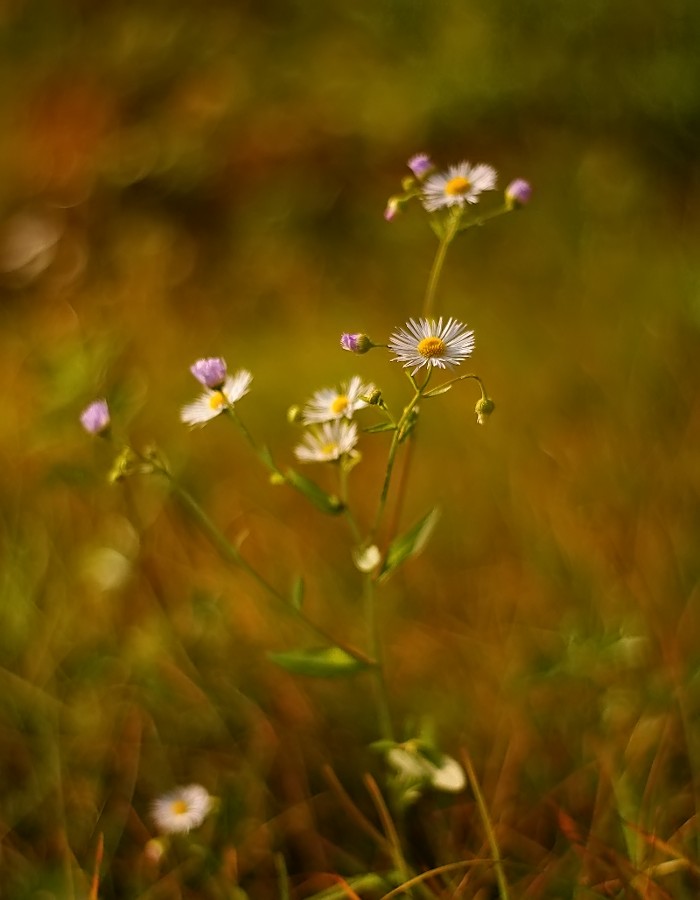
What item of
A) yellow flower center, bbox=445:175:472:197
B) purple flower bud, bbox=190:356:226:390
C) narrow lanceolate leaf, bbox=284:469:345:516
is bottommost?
narrow lanceolate leaf, bbox=284:469:345:516

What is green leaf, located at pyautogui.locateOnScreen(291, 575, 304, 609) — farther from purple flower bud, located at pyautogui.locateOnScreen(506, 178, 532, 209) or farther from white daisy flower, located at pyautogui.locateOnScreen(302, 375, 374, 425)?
purple flower bud, located at pyautogui.locateOnScreen(506, 178, 532, 209)

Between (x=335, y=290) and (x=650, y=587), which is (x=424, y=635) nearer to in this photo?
(x=650, y=587)

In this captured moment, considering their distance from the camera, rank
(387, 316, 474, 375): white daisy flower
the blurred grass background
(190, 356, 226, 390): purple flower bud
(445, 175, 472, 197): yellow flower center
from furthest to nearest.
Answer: the blurred grass background < (445, 175, 472, 197): yellow flower center < (190, 356, 226, 390): purple flower bud < (387, 316, 474, 375): white daisy flower

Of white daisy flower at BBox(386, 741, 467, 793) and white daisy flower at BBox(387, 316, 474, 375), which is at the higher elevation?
white daisy flower at BBox(387, 316, 474, 375)

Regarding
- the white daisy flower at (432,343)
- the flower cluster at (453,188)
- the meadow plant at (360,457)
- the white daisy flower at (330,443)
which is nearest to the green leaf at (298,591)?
the meadow plant at (360,457)

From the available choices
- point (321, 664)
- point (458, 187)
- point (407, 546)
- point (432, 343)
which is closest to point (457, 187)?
point (458, 187)

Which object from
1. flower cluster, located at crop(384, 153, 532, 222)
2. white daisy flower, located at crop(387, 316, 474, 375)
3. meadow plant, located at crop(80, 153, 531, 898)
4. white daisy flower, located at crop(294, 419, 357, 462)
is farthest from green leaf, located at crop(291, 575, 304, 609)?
flower cluster, located at crop(384, 153, 532, 222)
